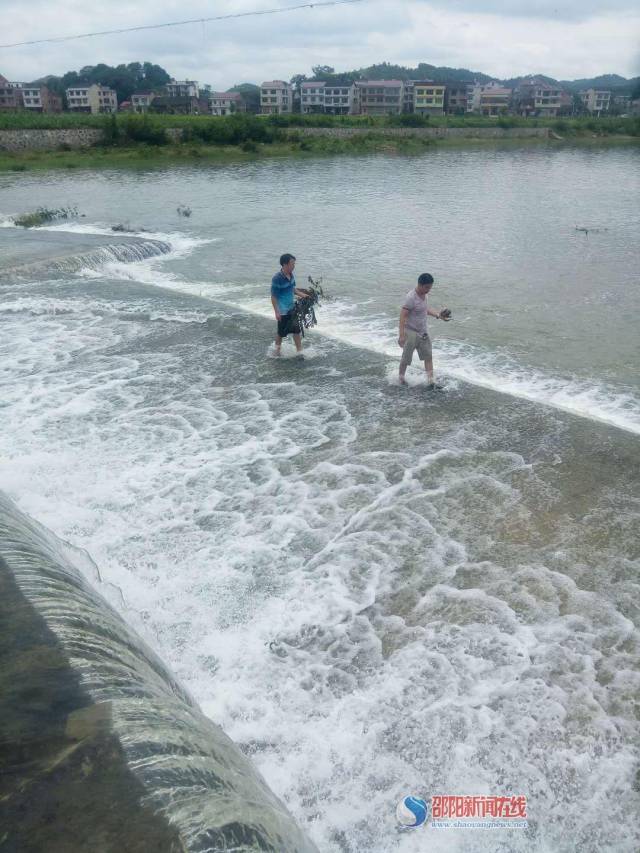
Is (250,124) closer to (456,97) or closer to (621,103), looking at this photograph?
(456,97)

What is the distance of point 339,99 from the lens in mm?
103312

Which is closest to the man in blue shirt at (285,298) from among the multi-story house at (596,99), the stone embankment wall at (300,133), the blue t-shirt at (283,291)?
the blue t-shirt at (283,291)

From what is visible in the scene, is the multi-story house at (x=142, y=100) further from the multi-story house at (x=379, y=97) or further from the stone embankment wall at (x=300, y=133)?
the stone embankment wall at (x=300, y=133)

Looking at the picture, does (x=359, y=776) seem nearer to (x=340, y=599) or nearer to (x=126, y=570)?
(x=340, y=599)

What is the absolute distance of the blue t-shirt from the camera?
31.8 ft

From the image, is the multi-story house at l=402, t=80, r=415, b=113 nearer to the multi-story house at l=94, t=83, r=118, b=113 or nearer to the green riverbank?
the green riverbank

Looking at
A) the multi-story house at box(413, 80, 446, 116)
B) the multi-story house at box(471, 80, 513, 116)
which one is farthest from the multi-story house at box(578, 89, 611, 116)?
the multi-story house at box(413, 80, 446, 116)

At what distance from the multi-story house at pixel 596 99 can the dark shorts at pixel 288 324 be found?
4380 inches

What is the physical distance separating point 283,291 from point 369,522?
180 inches

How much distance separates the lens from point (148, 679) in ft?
12.5

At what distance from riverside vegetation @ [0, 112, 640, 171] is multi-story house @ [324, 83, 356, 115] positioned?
1369 inches

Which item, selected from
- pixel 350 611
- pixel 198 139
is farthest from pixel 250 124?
pixel 350 611

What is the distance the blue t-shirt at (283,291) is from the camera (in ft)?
31.8

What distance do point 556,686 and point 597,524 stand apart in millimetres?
2160
